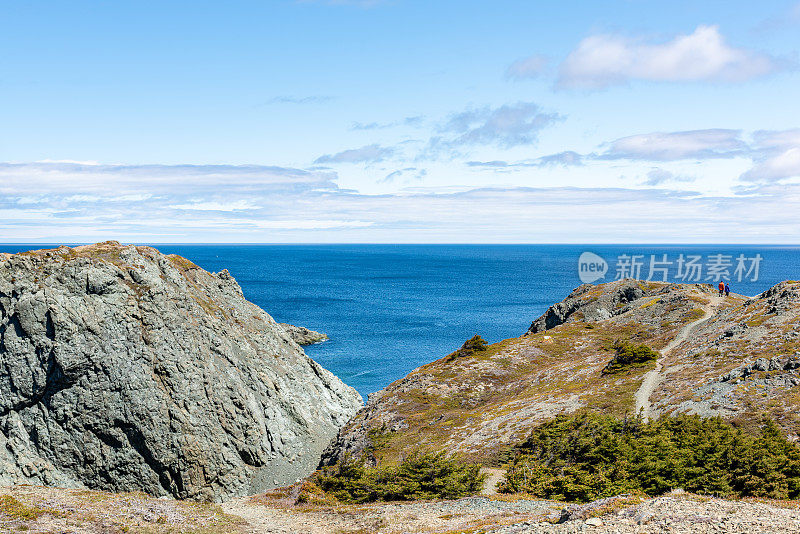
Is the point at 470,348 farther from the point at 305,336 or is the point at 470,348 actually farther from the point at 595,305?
the point at 305,336

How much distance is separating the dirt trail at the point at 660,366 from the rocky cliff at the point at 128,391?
137ft

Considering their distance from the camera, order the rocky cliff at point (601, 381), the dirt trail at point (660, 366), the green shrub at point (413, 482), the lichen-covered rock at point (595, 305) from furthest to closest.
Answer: the lichen-covered rock at point (595, 305) < the dirt trail at point (660, 366) < the rocky cliff at point (601, 381) < the green shrub at point (413, 482)

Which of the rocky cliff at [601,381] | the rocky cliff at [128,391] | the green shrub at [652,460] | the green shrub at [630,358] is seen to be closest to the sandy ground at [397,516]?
the green shrub at [652,460]

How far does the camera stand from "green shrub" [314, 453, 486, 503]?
35.8m

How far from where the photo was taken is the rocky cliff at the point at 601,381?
40.9 metres

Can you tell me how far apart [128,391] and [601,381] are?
167 feet

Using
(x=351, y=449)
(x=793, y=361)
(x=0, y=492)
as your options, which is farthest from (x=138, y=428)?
(x=793, y=361)

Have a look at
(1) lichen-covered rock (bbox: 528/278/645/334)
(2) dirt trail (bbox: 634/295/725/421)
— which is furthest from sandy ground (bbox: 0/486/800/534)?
(1) lichen-covered rock (bbox: 528/278/645/334)

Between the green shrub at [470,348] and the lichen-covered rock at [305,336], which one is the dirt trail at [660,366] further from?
the lichen-covered rock at [305,336]

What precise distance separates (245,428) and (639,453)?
159ft

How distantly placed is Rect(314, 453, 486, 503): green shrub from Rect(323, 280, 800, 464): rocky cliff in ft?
16.5

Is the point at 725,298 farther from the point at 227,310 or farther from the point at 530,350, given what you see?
the point at 227,310

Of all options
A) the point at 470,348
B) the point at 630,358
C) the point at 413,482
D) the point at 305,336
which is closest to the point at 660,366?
the point at 630,358

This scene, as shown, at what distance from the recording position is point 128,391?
59.0 m
